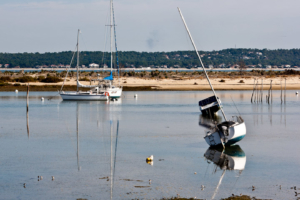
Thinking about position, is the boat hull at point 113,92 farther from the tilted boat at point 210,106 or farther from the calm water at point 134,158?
the tilted boat at point 210,106

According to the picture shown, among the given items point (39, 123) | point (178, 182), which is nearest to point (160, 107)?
point (39, 123)

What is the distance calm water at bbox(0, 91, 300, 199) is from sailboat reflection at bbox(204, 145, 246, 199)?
31 cm

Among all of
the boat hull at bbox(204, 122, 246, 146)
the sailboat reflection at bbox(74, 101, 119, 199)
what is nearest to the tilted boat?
the sailboat reflection at bbox(74, 101, 119, 199)

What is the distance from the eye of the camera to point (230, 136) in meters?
24.5

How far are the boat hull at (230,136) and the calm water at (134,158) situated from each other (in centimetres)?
78

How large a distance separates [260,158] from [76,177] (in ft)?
31.3

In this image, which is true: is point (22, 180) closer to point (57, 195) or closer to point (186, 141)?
point (57, 195)

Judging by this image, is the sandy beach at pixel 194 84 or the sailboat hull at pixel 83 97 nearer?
the sailboat hull at pixel 83 97

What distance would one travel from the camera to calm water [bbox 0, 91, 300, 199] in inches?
668

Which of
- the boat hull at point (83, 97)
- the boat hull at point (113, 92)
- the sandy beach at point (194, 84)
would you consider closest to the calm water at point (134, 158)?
the boat hull at point (83, 97)

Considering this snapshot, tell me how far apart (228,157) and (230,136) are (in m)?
1.98

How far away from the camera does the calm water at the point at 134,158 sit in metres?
17.0

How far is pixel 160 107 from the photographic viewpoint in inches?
1951

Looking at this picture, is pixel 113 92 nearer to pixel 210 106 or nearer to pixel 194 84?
pixel 210 106
